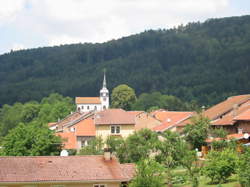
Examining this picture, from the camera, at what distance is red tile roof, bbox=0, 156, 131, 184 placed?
33312mm

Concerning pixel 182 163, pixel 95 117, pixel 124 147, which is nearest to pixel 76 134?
pixel 95 117

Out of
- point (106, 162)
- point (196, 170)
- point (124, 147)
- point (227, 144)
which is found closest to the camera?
point (106, 162)

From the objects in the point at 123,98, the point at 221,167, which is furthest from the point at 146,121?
the point at 123,98

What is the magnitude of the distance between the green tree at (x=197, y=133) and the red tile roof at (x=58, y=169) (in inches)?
791

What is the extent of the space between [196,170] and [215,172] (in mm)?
2006

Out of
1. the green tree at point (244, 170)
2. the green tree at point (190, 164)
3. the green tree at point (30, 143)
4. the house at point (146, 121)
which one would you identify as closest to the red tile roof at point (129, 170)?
the green tree at point (190, 164)

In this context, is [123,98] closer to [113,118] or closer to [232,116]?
[113,118]

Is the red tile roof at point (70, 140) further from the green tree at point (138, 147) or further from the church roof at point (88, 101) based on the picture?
the church roof at point (88, 101)

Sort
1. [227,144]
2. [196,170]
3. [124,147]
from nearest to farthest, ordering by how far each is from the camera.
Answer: [196,170] < [227,144] < [124,147]

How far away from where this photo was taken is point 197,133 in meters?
55.4

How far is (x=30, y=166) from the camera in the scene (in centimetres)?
3447

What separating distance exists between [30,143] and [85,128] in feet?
70.6

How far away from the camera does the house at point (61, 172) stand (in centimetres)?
3316

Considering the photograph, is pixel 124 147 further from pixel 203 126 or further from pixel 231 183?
pixel 231 183
